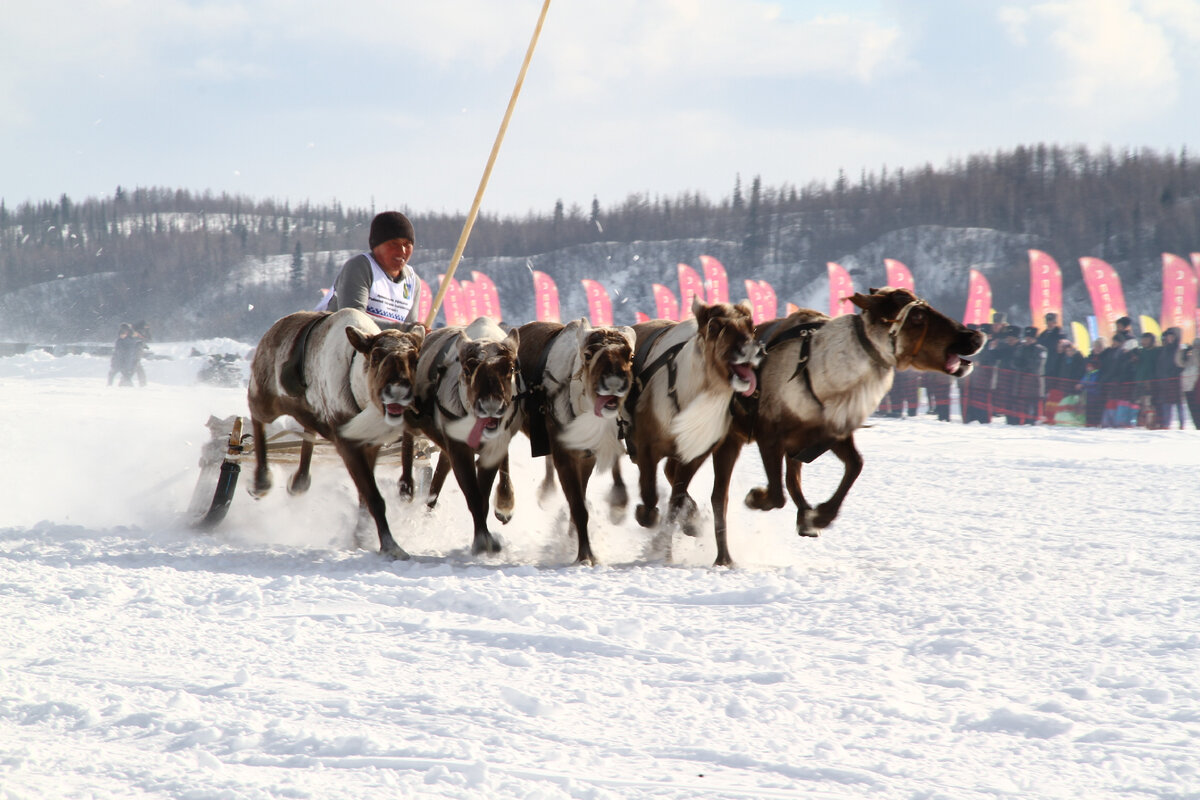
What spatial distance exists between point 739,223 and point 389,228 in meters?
78.7

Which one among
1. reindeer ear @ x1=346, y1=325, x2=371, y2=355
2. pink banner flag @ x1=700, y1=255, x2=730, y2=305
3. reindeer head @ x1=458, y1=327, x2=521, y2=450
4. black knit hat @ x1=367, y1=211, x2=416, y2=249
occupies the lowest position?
reindeer head @ x1=458, y1=327, x2=521, y2=450

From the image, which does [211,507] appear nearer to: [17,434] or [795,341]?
[795,341]

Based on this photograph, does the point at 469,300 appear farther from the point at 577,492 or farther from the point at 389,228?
the point at 577,492

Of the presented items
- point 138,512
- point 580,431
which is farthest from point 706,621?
point 138,512

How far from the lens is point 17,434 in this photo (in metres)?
11.2

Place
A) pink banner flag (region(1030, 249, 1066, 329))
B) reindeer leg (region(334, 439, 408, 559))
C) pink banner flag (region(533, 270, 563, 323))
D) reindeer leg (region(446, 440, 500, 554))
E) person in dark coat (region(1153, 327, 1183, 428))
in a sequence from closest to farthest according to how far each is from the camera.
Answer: reindeer leg (region(446, 440, 500, 554))
reindeer leg (region(334, 439, 408, 559))
person in dark coat (region(1153, 327, 1183, 428))
pink banner flag (region(1030, 249, 1066, 329))
pink banner flag (region(533, 270, 563, 323))

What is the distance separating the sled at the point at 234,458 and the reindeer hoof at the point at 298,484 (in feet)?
0.76

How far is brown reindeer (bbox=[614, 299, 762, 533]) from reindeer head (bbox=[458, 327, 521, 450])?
2.57 ft

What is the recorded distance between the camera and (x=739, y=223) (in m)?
83.0

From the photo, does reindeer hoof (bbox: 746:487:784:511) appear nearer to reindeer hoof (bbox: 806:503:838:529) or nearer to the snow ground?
reindeer hoof (bbox: 806:503:838:529)

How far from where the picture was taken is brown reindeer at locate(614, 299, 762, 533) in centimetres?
510

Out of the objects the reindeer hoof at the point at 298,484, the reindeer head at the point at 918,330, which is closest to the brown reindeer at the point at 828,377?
the reindeer head at the point at 918,330

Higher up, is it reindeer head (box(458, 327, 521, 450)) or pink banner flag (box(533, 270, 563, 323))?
pink banner flag (box(533, 270, 563, 323))

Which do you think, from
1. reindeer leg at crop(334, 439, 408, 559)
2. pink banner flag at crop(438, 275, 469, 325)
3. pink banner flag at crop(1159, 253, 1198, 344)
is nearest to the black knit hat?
reindeer leg at crop(334, 439, 408, 559)
